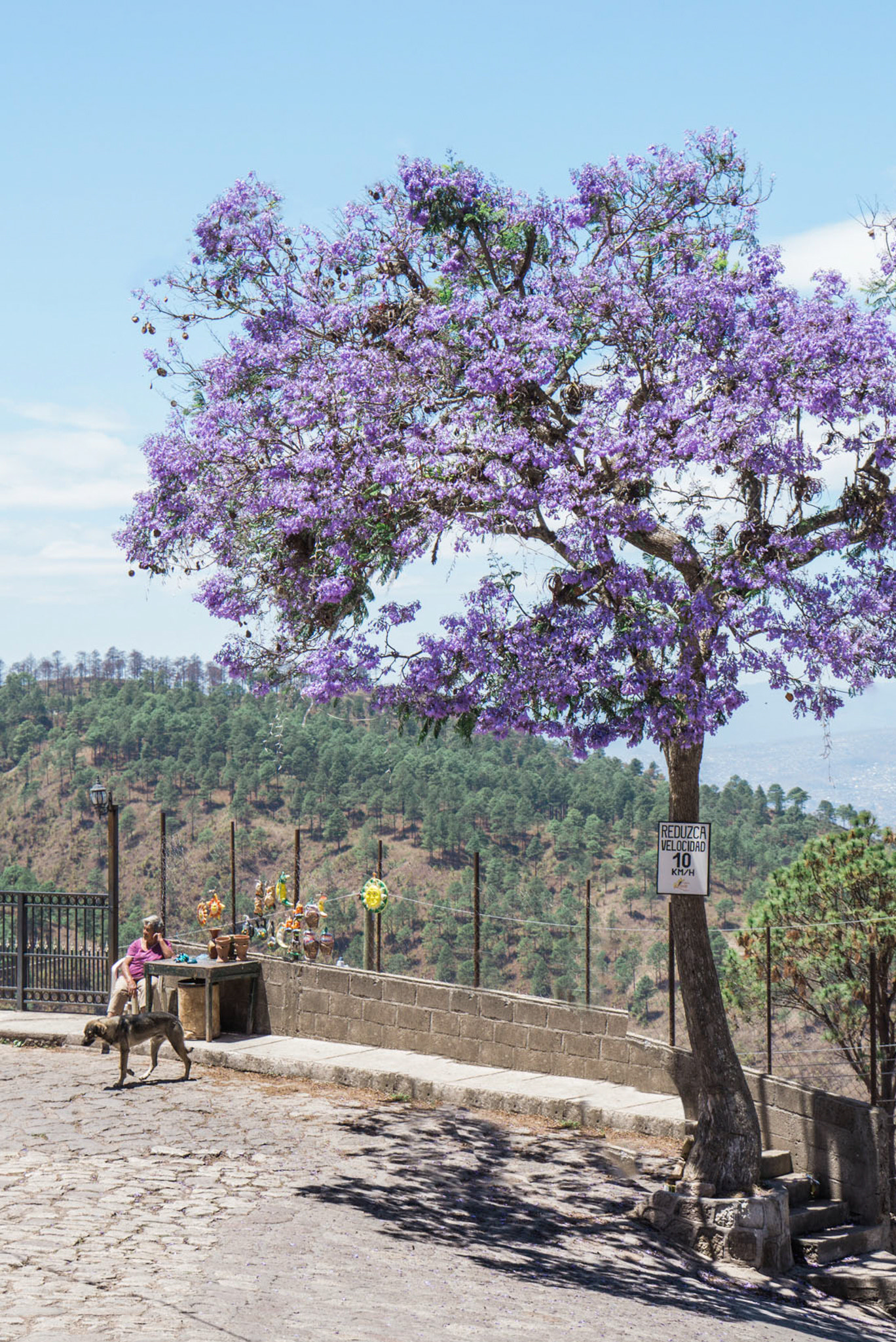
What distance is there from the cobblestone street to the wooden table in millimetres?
1695

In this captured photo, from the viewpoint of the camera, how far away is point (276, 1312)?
22.1 ft

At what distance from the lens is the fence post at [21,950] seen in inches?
679

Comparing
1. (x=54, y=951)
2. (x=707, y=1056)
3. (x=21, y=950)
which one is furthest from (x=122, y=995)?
(x=707, y=1056)

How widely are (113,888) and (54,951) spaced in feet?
4.05

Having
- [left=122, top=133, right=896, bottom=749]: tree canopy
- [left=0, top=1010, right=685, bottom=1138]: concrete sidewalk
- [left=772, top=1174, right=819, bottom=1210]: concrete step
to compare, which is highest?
[left=122, top=133, right=896, bottom=749]: tree canopy

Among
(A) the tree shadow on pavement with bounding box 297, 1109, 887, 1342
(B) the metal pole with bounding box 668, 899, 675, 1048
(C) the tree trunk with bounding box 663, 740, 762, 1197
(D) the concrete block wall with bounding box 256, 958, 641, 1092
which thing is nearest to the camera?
(A) the tree shadow on pavement with bounding box 297, 1109, 887, 1342

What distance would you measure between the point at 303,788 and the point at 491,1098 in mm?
104177

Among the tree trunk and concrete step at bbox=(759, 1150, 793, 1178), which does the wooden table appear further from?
concrete step at bbox=(759, 1150, 793, 1178)

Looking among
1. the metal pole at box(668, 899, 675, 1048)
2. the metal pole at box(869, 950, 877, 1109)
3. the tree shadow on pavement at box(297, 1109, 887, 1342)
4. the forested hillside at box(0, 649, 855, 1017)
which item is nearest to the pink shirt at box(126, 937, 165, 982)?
the tree shadow on pavement at box(297, 1109, 887, 1342)

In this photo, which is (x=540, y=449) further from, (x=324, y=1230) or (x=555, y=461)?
(x=324, y=1230)

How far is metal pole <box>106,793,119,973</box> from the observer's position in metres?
16.5

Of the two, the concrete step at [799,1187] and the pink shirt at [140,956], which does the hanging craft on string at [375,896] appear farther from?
the concrete step at [799,1187]

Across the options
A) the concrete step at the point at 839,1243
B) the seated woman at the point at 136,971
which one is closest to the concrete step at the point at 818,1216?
the concrete step at the point at 839,1243

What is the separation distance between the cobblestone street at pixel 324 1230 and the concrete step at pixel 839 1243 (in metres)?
0.68
